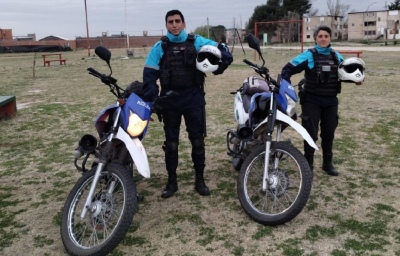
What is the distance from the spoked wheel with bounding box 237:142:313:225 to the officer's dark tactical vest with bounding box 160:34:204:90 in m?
0.88

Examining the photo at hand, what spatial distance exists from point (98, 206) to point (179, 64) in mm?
1417

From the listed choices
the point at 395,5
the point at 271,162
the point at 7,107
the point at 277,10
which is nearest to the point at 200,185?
the point at 271,162

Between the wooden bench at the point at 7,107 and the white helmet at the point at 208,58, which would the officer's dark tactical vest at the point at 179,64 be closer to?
the white helmet at the point at 208,58

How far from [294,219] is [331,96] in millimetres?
1478

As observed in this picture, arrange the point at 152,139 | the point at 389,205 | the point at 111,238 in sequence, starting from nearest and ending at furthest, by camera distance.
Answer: the point at 111,238 → the point at 389,205 → the point at 152,139

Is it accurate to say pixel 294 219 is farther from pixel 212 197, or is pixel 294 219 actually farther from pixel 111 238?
pixel 111 238

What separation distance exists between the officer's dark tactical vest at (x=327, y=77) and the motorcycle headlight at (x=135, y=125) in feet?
6.31

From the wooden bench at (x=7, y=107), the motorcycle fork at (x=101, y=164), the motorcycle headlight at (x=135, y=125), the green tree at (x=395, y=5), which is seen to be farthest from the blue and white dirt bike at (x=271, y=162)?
the green tree at (x=395, y=5)

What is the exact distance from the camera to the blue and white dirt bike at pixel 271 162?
3.06 meters

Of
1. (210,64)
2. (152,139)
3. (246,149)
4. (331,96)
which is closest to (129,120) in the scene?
(210,64)

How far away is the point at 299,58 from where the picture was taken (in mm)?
3961

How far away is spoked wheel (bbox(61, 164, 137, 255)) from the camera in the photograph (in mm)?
2760

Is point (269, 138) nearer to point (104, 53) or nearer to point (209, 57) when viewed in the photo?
point (209, 57)

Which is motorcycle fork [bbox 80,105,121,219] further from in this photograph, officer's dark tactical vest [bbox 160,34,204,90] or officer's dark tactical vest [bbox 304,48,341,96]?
officer's dark tactical vest [bbox 304,48,341,96]
